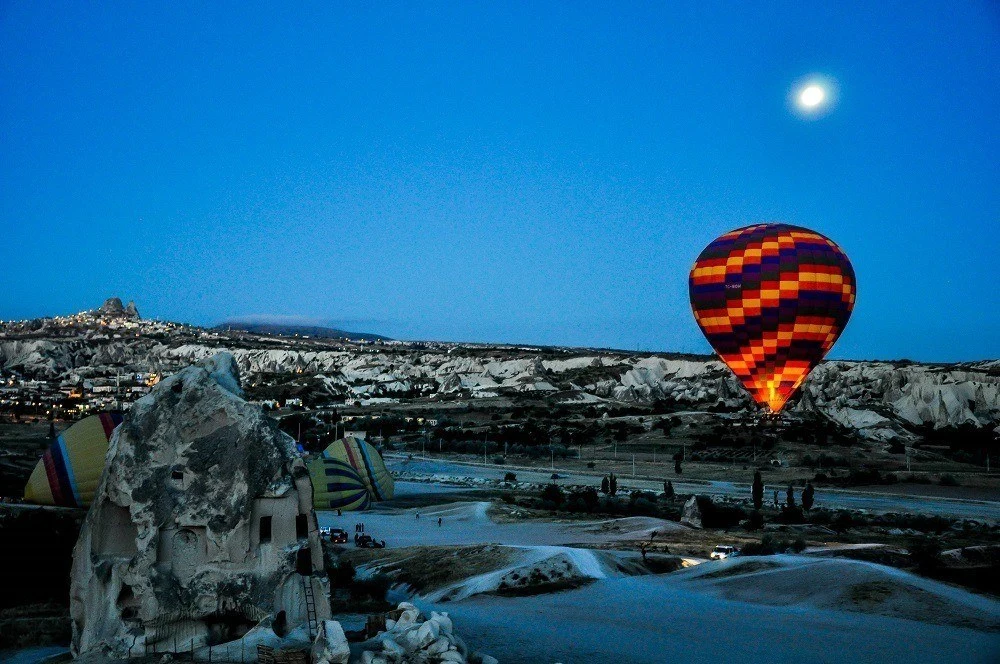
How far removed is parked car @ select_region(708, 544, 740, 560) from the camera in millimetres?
23016

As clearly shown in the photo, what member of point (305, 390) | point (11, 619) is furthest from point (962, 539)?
point (305, 390)

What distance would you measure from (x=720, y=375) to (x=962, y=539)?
69922 millimetres

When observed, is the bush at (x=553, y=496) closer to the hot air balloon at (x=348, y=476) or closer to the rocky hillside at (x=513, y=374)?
the hot air balloon at (x=348, y=476)

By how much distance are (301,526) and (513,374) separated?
98235 millimetres

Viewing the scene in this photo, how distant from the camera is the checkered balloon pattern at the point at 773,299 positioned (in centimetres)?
3822

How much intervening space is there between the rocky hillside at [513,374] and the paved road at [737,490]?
891 inches

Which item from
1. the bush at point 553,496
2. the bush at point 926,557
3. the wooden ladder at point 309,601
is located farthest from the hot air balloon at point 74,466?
the bush at point 553,496

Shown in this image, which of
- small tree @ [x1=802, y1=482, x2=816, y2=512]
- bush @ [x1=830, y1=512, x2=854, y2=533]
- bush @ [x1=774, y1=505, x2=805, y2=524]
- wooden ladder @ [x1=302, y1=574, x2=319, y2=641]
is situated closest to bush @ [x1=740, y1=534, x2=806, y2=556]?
bush @ [x1=830, y1=512, x2=854, y2=533]

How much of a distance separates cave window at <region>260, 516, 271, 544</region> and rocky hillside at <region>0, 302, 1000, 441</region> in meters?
55.6

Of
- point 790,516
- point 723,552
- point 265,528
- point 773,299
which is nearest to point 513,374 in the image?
point 773,299

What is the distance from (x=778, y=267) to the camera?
38156 millimetres

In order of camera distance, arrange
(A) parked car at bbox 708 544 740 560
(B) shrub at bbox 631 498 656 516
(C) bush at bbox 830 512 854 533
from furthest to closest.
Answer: (B) shrub at bbox 631 498 656 516 < (C) bush at bbox 830 512 854 533 < (A) parked car at bbox 708 544 740 560

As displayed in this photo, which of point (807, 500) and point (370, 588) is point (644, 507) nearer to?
point (807, 500)

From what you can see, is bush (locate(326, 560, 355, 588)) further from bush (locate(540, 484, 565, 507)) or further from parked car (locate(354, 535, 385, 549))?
bush (locate(540, 484, 565, 507))
